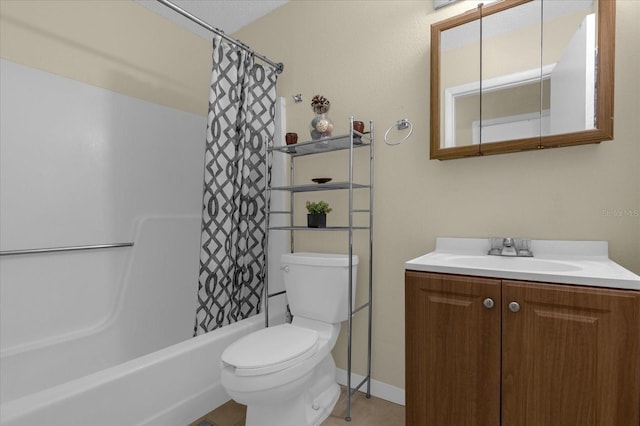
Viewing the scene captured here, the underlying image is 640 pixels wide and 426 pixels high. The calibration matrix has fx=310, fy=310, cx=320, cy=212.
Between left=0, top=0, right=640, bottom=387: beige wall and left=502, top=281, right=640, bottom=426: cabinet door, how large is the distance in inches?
20.1

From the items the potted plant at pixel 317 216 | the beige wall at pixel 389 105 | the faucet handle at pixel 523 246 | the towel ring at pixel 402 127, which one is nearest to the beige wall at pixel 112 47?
the beige wall at pixel 389 105

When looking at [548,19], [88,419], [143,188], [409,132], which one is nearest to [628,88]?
[548,19]

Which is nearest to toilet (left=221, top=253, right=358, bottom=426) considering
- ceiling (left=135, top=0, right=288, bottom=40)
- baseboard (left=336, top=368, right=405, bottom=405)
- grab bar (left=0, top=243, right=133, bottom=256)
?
baseboard (left=336, top=368, right=405, bottom=405)

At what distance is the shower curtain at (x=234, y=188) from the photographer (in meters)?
1.80

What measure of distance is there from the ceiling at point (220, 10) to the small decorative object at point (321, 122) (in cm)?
99

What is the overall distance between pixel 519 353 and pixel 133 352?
220cm

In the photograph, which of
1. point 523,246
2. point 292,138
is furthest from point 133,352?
point 523,246

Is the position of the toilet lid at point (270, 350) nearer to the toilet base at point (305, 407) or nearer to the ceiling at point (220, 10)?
the toilet base at point (305, 407)

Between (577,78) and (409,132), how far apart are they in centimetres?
72

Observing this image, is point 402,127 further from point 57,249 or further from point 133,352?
point 133,352

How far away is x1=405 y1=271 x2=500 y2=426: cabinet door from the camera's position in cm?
105

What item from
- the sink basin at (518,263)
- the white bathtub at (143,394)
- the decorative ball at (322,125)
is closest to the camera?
the white bathtub at (143,394)

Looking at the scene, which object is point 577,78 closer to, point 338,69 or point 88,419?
point 338,69

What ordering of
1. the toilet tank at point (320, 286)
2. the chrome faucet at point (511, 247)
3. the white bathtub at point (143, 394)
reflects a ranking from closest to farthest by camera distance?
the white bathtub at point (143, 394)
the chrome faucet at point (511, 247)
the toilet tank at point (320, 286)
